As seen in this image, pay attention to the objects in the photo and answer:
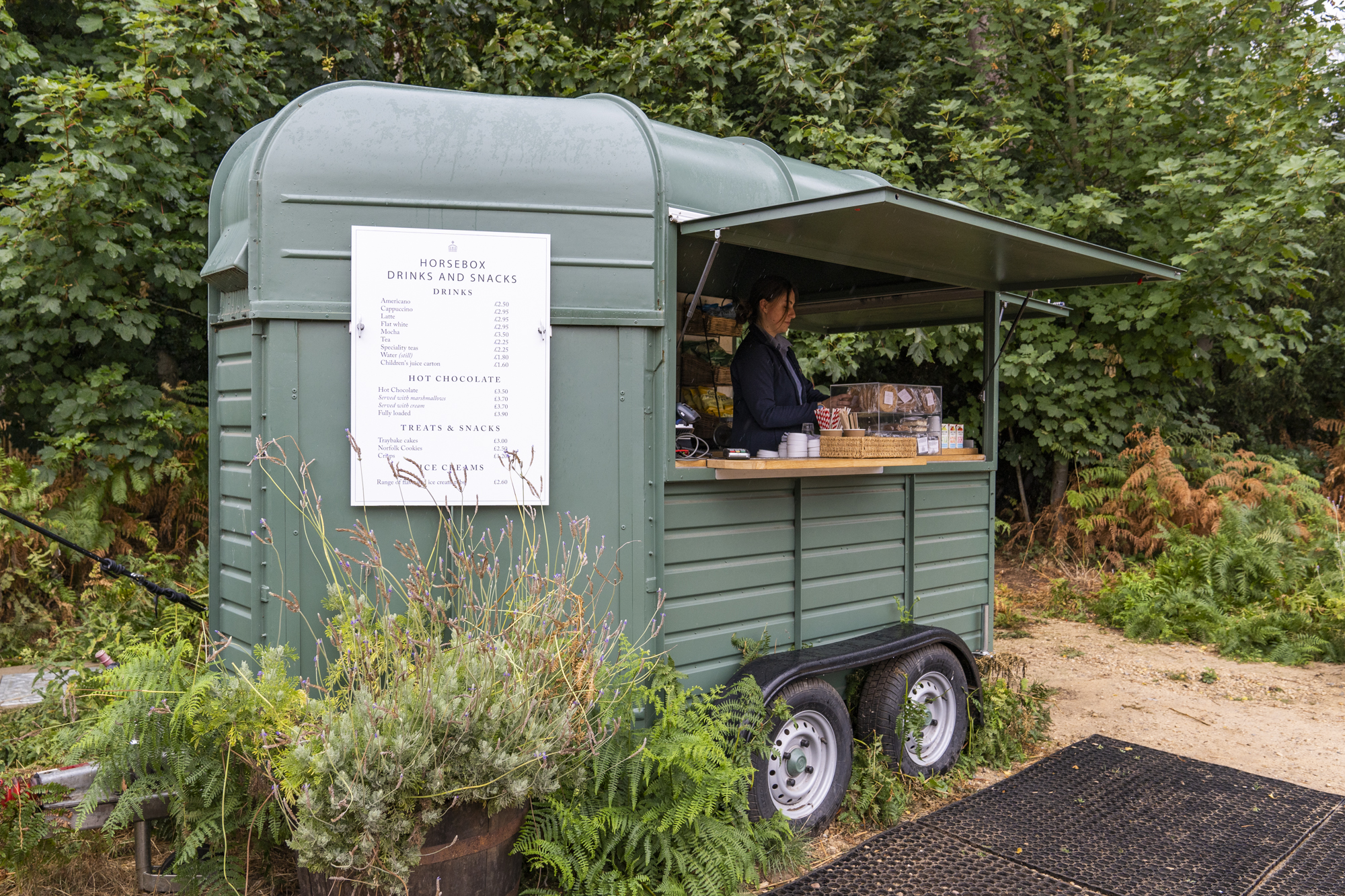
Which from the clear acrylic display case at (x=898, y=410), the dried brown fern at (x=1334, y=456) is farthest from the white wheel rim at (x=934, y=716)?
the dried brown fern at (x=1334, y=456)

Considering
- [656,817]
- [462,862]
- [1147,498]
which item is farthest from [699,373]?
[1147,498]

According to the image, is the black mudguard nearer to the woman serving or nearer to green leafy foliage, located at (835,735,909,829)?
green leafy foliage, located at (835,735,909,829)

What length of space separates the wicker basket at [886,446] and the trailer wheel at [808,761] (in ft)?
3.83

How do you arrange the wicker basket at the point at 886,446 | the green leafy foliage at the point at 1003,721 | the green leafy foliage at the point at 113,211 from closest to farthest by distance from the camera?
the wicker basket at the point at 886,446, the green leafy foliage at the point at 1003,721, the green leafy foliage at the point at 113,211

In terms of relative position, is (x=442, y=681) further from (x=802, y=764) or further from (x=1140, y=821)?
(x=1140, y=821)

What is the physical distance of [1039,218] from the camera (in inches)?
400

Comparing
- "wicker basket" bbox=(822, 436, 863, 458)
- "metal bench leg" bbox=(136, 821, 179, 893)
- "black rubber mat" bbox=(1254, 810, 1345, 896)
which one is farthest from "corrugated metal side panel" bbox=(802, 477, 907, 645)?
"metal bench leg" bbox=(136, 821, 179, 893)

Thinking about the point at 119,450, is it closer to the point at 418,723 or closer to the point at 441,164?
the point at 441,164

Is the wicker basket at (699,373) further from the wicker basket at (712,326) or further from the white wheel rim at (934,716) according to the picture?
the white wheel rim at (934,716)

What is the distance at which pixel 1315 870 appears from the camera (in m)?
4.14

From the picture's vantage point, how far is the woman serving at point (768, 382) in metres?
4.87

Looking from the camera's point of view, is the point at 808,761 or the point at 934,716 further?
the point at 934,716

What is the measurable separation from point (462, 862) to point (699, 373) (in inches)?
159

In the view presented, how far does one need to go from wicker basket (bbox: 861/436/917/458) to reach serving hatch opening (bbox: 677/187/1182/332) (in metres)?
0.98
